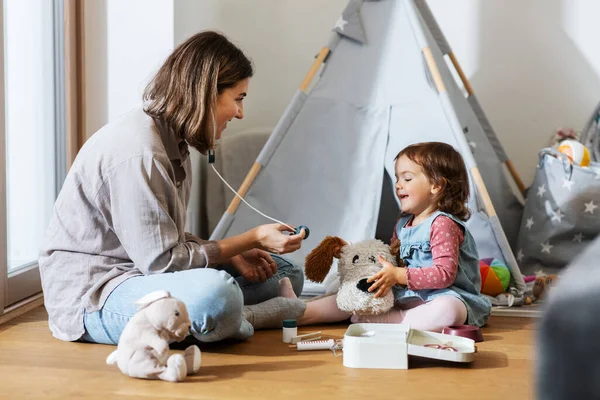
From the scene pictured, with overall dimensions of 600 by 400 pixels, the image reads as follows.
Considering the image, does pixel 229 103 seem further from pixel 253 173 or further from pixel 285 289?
pixel 253 173

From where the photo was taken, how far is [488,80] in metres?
3.32

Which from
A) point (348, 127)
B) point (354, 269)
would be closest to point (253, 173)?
point (348, 127)

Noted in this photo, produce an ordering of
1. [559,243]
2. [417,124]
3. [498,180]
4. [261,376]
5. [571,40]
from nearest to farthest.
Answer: [261,376] → [417,124] → [559,243] → [498,180] → [571,40]

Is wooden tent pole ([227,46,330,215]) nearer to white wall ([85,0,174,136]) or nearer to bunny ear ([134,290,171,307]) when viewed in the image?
Answer: white wall ([85,0,174,136])

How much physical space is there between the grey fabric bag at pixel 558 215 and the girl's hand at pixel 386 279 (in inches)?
38.7

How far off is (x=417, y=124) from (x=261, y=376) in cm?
126

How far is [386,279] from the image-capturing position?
6.66ft

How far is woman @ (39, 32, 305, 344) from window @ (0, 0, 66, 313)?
0.45m

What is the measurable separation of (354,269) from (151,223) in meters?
0.62

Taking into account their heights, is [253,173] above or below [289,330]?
above

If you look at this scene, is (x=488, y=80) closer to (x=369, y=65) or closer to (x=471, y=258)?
(x=369, y=65)

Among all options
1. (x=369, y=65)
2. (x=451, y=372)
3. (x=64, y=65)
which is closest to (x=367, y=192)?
(x=369, y=65)

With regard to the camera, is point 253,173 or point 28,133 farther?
point 253,173

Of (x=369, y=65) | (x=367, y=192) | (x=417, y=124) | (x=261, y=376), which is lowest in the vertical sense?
(x=261, y=376)
